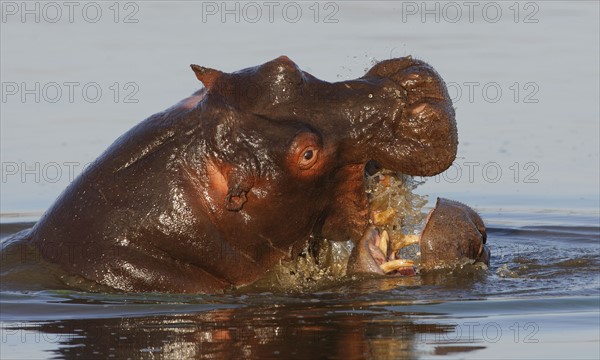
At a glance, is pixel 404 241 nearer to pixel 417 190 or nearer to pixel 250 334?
pixel 250 334

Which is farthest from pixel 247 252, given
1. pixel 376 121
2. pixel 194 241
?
pixel 376 121

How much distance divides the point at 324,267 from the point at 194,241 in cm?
129

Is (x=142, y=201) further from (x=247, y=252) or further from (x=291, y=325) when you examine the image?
(x=291, y=325)

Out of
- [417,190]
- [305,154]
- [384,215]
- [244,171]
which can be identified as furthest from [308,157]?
[417,190]

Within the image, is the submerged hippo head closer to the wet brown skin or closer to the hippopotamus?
the hippopotamus

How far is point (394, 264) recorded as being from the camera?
420 inches

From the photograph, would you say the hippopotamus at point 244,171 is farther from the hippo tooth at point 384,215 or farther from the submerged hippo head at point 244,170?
the hippo tooth at point 384,215

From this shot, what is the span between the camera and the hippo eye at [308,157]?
959cm

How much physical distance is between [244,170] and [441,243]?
2094 mm

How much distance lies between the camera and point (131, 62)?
68.2ft

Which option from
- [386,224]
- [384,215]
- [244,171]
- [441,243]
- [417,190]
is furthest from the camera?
[417,190]

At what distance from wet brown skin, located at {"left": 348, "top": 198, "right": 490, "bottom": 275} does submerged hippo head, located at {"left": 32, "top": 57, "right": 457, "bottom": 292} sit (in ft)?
1.35

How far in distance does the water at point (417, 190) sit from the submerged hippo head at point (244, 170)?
32cm

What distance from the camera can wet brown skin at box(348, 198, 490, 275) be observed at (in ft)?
34.7
